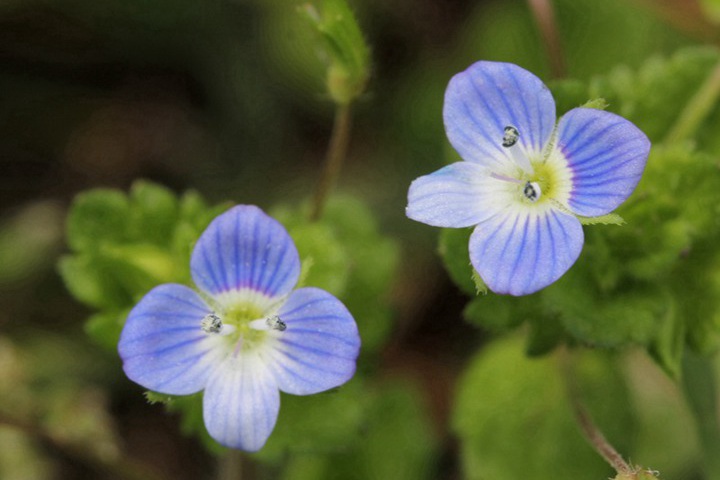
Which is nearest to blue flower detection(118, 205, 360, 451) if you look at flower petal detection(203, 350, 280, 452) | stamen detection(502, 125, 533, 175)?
flower petal detection(203, 350, 280, 452)

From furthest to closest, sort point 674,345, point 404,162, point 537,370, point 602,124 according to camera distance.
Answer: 1. point 404,162
2. point 537,370
3. point 674,345
4. point 602,124

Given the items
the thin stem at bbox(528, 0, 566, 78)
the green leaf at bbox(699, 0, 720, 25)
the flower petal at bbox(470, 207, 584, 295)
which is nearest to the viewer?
the flower petal at bbox(470, 207, 584, 295)

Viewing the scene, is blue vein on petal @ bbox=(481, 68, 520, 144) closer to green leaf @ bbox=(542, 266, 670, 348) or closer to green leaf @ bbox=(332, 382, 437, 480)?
green leaf @ bbox=(542, 266, 670, 348)

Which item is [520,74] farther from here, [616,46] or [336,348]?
[616,46]

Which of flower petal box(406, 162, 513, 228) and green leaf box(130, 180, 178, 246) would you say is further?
green leaf box(130, 180, 178, 246)

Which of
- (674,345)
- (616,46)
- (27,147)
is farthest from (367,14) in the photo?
(674,345)

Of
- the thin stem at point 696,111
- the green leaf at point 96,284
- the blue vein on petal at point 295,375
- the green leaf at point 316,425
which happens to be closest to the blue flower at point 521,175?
the blue vein on petal at point 295,375

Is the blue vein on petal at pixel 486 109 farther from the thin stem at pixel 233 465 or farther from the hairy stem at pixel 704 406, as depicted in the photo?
the thin stem at pixel 233 465
